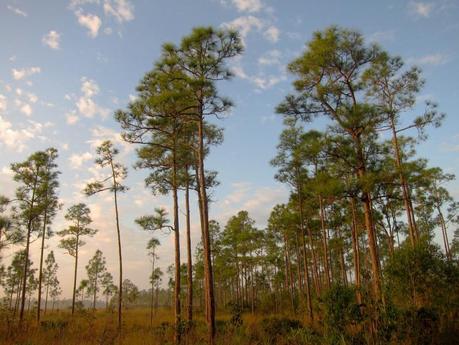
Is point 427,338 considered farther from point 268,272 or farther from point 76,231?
point 268,272

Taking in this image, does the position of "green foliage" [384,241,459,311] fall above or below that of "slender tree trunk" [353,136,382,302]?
below

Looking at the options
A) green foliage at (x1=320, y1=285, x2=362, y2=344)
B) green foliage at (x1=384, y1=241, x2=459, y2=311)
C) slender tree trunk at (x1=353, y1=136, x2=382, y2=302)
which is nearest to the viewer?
green foliage at (x1=320, y1=285, x2=362, y2=344)

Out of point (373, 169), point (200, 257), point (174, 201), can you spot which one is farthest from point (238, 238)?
point (373, 169)

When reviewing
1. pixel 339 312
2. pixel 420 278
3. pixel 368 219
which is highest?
pixel 368 219

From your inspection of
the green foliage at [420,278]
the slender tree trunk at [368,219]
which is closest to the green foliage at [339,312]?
the slender tree trunk at [368,219]

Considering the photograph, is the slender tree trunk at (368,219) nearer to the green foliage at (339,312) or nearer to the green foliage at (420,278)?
the green foliage at (420,278)

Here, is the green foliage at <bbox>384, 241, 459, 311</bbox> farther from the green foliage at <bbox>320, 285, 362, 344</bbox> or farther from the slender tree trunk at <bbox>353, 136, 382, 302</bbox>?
the green foliage at <bbox>320, 285, 362, 344</bbox>

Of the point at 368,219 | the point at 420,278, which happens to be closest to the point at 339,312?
the point at 420,278

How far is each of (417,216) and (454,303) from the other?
82.3ft

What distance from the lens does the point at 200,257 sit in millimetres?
38062

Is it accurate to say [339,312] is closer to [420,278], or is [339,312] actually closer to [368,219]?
[420,278]

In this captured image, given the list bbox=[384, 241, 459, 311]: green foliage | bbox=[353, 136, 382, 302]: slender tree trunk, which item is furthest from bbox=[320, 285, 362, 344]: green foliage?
bbox=[384, 241, 459, 311]: green foliage

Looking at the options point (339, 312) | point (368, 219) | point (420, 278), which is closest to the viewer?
point (339, 312)

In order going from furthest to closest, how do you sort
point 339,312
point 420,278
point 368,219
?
1. point 368,219
2. point 420,278
3. point 339,312
